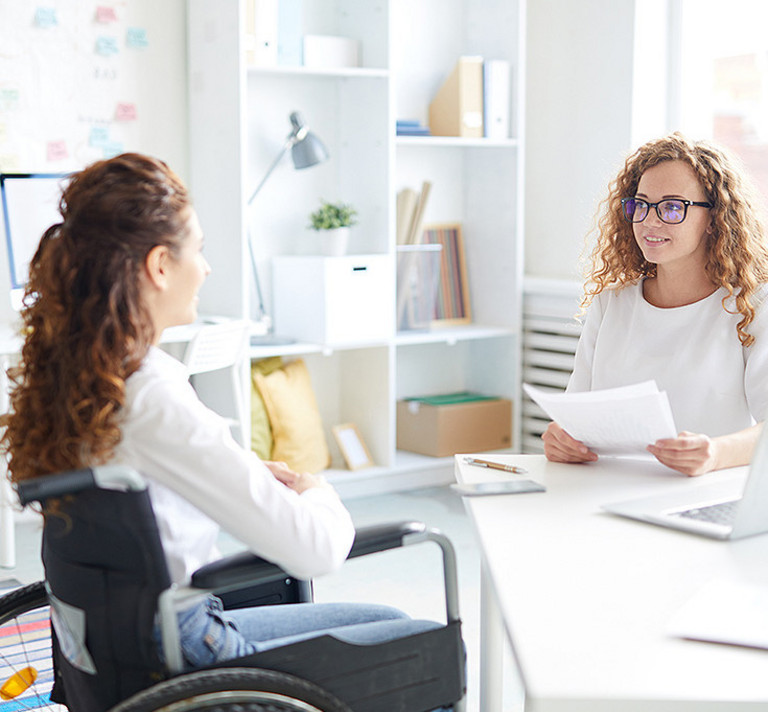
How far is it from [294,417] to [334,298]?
1.50 ft

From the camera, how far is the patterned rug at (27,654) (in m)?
2.26

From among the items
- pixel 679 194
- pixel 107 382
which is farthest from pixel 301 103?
pixel 107 382

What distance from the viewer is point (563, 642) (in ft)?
3.48

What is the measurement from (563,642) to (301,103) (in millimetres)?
3231

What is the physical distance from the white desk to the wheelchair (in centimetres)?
14

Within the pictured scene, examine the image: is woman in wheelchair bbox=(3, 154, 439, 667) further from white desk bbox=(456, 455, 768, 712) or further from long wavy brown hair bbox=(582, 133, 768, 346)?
long wavy brown hair bbox=(582, 133, 768, 346)

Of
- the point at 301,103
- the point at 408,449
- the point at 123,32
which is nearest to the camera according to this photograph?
the point at 123,32

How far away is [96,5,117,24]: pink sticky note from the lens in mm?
3592

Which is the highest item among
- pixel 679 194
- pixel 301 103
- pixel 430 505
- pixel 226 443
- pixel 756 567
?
pixel 301 103

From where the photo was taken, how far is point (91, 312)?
125cm

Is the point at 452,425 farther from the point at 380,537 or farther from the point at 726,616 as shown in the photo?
the point at 726,616

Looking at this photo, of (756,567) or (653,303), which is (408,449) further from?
(756,567)

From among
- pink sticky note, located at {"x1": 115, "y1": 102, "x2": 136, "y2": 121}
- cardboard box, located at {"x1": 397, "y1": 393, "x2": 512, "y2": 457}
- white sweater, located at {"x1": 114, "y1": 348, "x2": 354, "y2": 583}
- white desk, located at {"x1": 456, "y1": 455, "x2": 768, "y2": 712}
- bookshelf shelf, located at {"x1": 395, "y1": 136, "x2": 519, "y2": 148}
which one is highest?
pink sticky note, located at {"x1": 115, "y1": 102, "x2": 136, "y2": 121}

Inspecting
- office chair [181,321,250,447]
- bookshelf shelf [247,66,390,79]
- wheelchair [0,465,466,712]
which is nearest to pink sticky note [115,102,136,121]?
bookshelf shelf [247,66,390,79]
